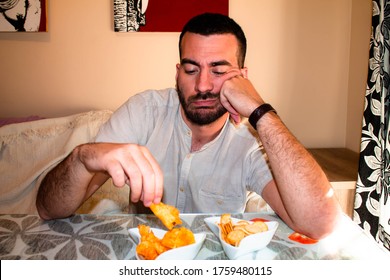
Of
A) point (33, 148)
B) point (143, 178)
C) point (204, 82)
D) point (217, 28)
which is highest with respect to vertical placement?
point (217, 28)

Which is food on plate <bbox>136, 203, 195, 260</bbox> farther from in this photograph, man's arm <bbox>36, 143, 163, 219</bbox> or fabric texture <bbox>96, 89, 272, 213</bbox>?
fabric texture <bbox>96, 89, 272, 213</bbox>

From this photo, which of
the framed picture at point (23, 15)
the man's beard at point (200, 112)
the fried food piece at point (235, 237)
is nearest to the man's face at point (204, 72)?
the man's beard at point (200, 112)

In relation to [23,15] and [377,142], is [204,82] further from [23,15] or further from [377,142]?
[23,15]

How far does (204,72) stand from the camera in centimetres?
76

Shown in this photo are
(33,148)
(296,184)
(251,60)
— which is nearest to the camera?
(296,184)

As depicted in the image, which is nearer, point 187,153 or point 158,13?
point 187,153

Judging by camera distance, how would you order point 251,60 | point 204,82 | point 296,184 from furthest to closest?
point 251,60 → point 204,82 → point 296,184

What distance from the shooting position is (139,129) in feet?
2.66

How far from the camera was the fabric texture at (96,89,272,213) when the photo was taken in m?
0.77

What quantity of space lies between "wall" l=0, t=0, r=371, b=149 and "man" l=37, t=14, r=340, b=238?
18 centimetres

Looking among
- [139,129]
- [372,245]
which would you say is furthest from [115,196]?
[372,245]

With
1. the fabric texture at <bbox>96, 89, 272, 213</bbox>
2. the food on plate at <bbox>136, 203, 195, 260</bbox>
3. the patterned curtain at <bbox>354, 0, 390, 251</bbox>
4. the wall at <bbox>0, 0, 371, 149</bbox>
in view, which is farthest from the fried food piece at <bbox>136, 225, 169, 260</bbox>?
the patterned curtain at <bbox>354, 0, 390, 251</bbox>

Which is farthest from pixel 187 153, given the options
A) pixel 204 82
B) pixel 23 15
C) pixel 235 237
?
pixel 23 15

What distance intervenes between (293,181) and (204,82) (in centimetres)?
30
